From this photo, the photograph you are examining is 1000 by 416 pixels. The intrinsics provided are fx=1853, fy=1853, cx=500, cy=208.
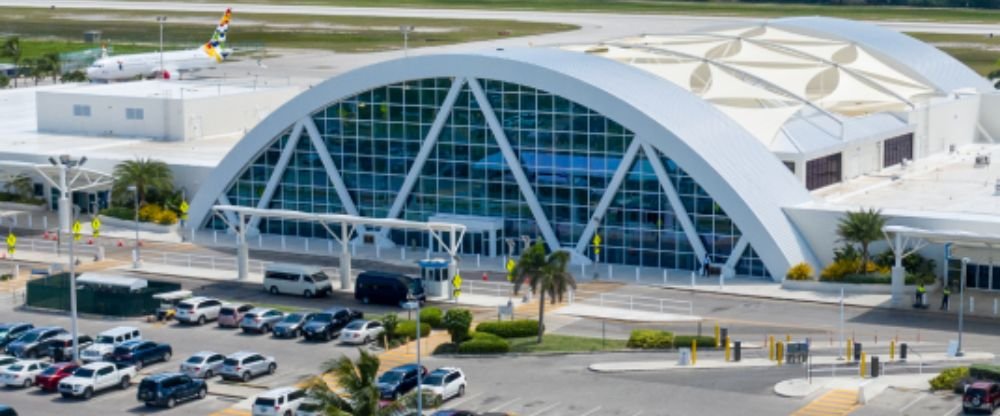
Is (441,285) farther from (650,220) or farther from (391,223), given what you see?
(650,220)

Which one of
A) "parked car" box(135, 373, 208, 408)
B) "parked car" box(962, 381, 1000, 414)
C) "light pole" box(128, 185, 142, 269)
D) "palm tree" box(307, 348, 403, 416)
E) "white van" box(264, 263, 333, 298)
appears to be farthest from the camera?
"light pole" box(128, 185, 142, 269)

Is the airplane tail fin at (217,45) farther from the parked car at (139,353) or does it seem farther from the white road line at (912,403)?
the white road line at (912,403)

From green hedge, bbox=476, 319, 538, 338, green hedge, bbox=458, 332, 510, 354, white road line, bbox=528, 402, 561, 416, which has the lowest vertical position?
white road line, bbox=528, 402, 561, 416

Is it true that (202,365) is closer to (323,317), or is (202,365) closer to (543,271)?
(323,317)

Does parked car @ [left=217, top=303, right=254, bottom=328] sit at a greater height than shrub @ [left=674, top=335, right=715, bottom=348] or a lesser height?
greater

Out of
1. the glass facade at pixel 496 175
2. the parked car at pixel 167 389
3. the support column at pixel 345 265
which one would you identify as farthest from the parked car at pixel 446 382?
the glass facade at pixel 496 175

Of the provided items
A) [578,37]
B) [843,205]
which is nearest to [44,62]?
[578,37]

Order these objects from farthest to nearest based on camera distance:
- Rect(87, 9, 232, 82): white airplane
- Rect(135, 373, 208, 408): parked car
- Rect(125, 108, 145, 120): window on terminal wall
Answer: Rect(87, 9, 232, 82): white airplane → Rect(125, 108, 145, 120): window on terminal wall → Rect(135, 373, 208, 408): parked car

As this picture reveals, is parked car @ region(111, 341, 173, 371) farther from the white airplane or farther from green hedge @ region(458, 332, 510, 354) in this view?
the white airplane

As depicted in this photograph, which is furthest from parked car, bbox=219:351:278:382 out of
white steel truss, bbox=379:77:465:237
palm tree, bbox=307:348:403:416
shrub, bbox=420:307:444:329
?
white steel truss, bbox=379:77:465:237
